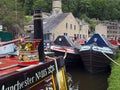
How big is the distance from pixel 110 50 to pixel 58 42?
13.3 feet

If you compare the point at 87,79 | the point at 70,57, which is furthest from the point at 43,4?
the point at 87,79

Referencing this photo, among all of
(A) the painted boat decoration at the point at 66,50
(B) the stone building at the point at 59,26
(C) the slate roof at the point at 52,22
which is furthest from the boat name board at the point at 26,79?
(C) the slate roof at the point at 52,22

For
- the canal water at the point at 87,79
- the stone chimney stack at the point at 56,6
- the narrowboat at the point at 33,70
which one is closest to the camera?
the narrowboat at the point at 33,70

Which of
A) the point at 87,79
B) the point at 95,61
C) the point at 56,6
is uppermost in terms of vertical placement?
the point at 56,6

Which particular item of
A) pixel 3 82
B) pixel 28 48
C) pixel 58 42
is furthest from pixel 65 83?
pixel 58 42

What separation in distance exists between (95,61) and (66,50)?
87.8 inches

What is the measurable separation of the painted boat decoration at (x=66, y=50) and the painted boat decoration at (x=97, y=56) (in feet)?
2.86

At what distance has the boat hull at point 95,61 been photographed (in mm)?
19734

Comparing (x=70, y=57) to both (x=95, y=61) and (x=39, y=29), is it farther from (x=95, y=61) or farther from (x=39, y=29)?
(x=39, y=29)

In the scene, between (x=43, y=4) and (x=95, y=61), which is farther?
(x=43, y=4)

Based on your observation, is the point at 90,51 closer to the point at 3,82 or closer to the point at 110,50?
the point at 110,50

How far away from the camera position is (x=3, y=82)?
3.56 metres

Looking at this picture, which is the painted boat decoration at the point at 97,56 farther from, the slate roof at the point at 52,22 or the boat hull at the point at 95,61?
the slate roof at the point at 52,22

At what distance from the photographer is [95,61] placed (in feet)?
65.1
